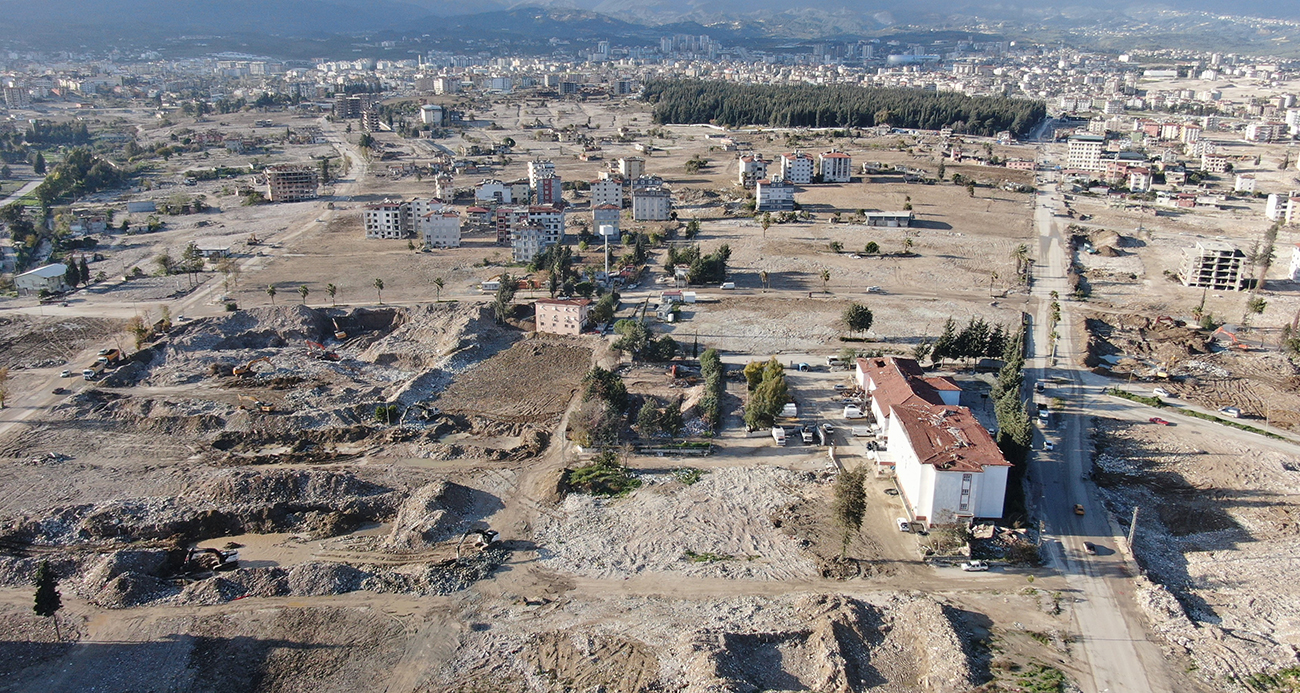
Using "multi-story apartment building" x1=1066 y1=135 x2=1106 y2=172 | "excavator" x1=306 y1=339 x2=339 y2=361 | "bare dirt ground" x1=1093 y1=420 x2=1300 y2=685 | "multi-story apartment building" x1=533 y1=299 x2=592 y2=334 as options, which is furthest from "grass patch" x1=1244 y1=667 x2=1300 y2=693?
"multi-story apartment building" x1=1066 y1=135 x2=1106 y2=172

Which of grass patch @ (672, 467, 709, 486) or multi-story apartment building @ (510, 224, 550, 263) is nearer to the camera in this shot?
grass patch @ (672, 467, 709, 486)

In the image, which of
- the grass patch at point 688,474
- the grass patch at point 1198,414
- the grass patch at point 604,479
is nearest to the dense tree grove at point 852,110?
the grass patch at point 1198,414

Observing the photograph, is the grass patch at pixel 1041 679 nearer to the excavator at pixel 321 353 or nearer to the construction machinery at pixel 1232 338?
the construction machinery at pixel 1232 338

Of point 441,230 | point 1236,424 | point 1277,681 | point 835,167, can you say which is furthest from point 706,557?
point 835,167

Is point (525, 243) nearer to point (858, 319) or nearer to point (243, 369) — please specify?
point (243, 369)

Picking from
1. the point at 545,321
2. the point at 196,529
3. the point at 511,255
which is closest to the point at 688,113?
the point at 511,255

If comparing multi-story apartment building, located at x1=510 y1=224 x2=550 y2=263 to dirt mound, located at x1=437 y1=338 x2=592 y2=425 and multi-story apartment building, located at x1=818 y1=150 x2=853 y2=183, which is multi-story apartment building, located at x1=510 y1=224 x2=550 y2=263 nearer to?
dirt mound, located at x1=437 y1=338 x2=592 y2=425
